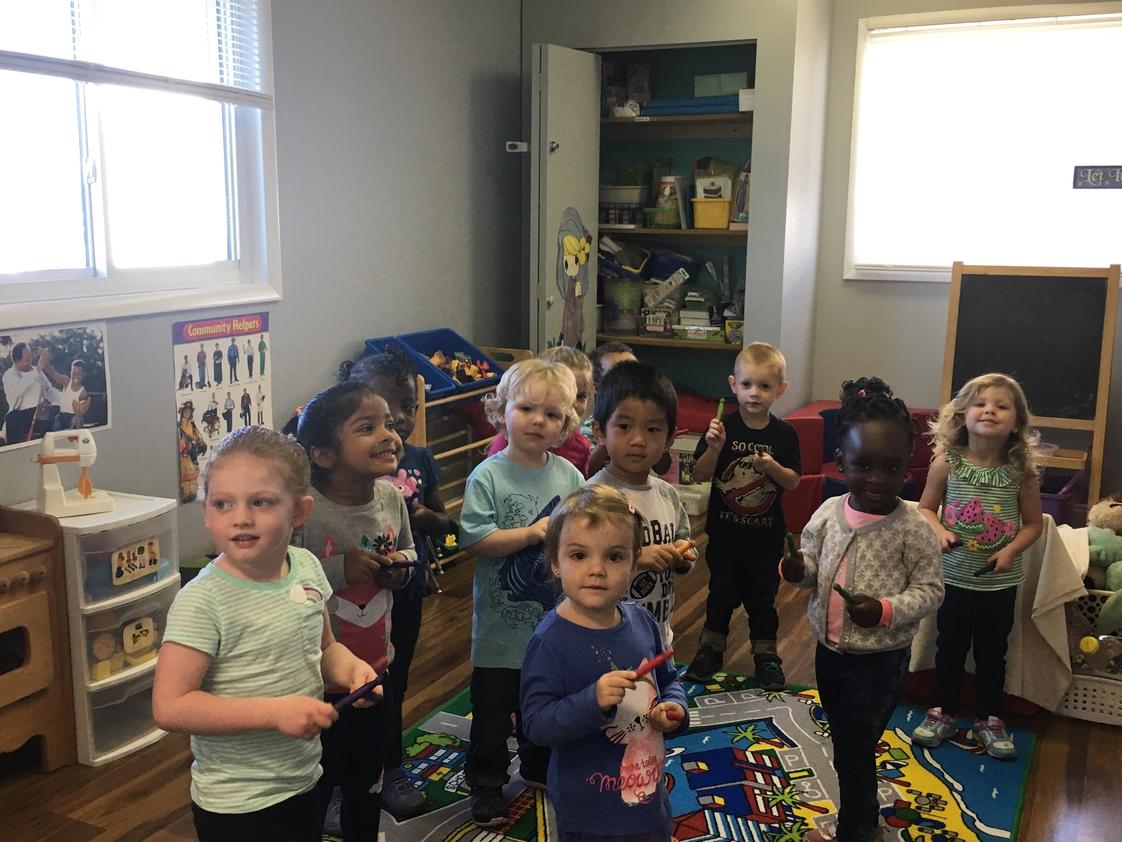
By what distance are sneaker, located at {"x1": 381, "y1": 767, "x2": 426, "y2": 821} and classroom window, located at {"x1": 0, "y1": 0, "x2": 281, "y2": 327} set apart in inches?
59.7

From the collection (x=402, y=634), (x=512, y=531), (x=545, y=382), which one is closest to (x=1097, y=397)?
(x=545, y=382)

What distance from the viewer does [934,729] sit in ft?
8.95

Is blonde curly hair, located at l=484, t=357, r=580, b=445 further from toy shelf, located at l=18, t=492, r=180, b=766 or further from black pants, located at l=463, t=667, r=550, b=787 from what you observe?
toy shelf, located at l=18, t=492, r=180, b=766

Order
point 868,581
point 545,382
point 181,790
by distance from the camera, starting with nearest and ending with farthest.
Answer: point 868,581, point 545,382, point 181,790

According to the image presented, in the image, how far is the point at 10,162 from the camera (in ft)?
9.02

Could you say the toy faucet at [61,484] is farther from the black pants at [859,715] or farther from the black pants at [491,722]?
the black pants at [859,715]

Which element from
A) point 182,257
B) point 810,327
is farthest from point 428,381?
point 810,327

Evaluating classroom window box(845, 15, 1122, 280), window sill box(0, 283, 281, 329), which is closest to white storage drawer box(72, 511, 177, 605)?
window sill box(0, 283, 281, 329)

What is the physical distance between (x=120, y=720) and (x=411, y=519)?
3.70ft

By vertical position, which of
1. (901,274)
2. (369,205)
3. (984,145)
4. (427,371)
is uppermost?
(984,145)

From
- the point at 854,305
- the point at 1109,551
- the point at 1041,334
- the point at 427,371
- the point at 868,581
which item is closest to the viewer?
the point at 868,581

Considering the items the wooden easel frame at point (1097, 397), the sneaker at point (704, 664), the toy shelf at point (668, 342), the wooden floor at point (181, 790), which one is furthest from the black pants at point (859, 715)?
the toy shelf at point (668, 342)

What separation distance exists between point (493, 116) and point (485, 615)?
3.18 m

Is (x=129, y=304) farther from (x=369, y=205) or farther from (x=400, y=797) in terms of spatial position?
(x=400, y=797)
